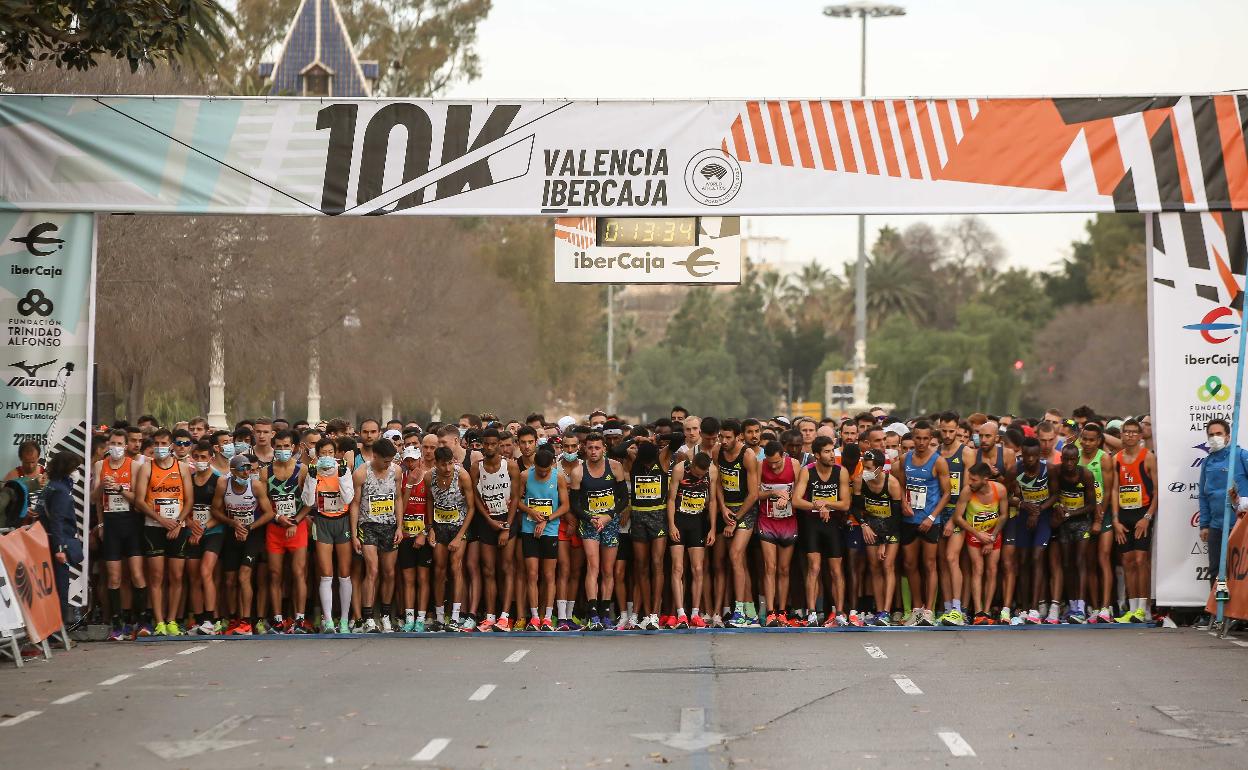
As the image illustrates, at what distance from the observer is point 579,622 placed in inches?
642

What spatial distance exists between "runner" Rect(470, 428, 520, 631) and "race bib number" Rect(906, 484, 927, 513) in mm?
3897

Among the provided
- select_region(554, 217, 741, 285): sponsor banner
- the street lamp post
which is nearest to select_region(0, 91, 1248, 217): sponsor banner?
select_region(554, 217, 741, 285): sponsor banner

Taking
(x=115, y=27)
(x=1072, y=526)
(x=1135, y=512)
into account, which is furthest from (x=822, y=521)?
(x=115, y=27)

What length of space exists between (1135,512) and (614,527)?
515 centimetres

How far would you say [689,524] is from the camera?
15836 millimetres

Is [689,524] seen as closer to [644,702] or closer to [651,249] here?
[651,249]

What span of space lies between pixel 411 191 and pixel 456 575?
383 cm

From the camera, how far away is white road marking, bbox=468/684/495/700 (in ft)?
37.9

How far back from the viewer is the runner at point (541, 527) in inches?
624

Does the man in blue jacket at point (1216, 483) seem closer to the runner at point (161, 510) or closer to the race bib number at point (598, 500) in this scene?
the race bib number at point (598, 500)

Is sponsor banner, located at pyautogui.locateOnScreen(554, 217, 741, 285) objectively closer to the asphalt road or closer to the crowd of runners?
the crowd of runners

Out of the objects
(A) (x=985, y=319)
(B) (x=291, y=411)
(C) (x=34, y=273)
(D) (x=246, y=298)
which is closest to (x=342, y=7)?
(B) (x=291, y=411)

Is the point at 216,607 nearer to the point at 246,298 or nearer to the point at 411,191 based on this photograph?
the point at 411,191

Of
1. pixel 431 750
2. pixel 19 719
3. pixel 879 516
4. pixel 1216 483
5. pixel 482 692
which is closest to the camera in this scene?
pixel 431 750
